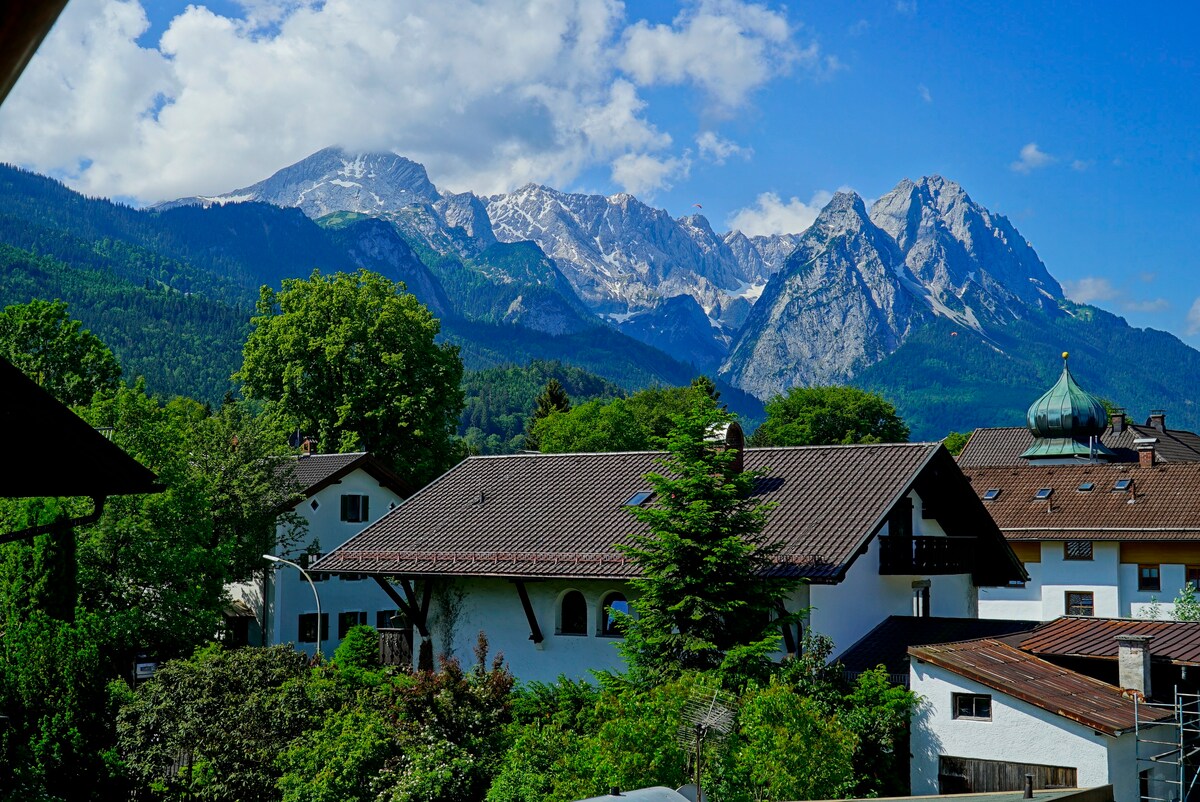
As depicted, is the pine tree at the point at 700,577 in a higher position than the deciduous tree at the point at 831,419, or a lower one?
lower

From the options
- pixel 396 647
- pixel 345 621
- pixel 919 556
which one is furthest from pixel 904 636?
pixel 345 621

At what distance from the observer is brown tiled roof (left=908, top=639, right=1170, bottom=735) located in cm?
1911

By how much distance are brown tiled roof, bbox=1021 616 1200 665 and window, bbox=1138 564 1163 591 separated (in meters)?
18.9

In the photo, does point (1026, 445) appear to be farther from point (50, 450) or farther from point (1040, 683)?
point (50, 450)

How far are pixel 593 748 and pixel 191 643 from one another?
18.6 meters

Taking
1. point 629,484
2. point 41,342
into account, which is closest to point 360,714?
Result: point 629,484

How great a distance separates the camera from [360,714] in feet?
68.0

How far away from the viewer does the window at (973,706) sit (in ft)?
65.4

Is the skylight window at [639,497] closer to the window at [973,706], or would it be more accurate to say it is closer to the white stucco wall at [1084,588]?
the window at [973,706]

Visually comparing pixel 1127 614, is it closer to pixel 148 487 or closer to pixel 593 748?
pixel 593 748

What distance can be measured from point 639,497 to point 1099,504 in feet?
84.1

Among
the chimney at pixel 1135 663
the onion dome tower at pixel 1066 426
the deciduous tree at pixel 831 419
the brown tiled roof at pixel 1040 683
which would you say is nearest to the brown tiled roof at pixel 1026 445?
the onion dome tower at pixel 1066 426

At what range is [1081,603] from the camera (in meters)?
44.5

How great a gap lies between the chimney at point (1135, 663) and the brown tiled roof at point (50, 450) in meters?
21.2
